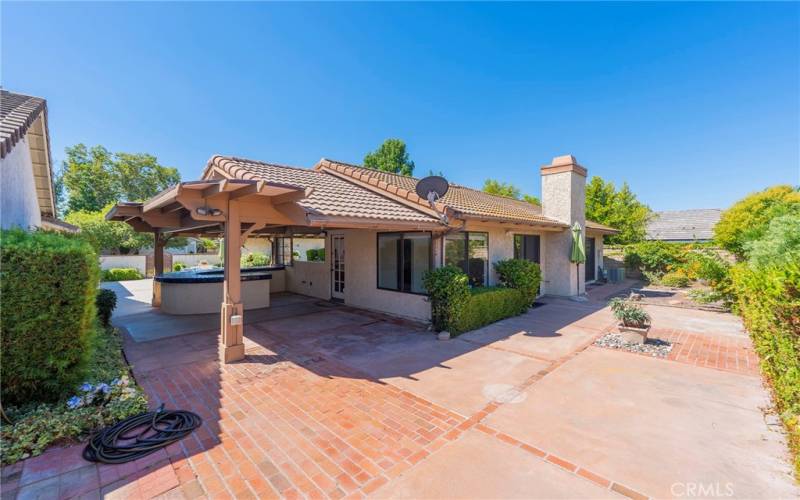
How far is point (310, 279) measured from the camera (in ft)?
47.8

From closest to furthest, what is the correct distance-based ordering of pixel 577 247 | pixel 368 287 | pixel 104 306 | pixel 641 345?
pixel 641 345 → pixel 104 306 → pixel 368 287 → pixel 577 247

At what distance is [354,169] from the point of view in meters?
12.1

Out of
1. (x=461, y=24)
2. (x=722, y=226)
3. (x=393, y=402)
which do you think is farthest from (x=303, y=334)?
(x=722, y=226)

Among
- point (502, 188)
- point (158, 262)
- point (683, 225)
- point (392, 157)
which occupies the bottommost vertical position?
point (158, 262)

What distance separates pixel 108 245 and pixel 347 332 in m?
29.2

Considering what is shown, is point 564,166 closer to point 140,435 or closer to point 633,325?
point 633,325

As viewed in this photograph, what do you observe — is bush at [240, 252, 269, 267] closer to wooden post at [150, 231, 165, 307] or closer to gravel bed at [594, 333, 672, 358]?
wooden post at [150, 231, 165, 307]

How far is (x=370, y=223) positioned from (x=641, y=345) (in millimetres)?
6997

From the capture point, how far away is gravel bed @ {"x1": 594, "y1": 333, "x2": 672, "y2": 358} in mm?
7045

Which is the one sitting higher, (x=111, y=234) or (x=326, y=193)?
(x=326, y=193)

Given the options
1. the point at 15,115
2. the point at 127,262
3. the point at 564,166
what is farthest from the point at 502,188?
the point at 15,115

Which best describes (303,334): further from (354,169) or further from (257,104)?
(257,104)

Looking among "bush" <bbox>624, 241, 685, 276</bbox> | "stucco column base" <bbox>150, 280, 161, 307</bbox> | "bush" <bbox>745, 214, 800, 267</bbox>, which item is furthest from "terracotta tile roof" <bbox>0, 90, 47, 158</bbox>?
"bush" <bbox>624, 241, 685, 276</bbox>

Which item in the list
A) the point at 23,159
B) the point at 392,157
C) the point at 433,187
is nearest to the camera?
the point at 23,159
